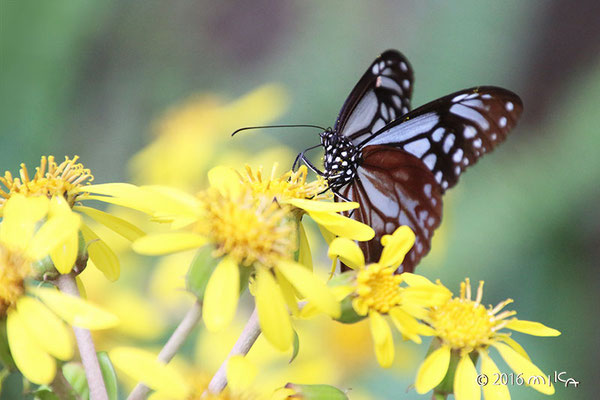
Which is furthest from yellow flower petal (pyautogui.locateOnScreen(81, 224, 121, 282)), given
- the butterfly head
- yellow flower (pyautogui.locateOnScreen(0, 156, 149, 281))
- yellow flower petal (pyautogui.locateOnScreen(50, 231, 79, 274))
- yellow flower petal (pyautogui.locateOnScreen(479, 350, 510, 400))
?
the butterfly head

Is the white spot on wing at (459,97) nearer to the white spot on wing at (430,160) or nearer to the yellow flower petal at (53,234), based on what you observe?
the white spot on wing at (430,160)

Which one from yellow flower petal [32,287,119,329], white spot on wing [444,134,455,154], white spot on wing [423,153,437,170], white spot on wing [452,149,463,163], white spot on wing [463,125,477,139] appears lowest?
yellow flower petal [32,287,119,329]

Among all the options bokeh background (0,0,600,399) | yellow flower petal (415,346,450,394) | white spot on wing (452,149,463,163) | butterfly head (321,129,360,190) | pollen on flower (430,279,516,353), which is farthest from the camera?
bokeh background (0,0,600,399)

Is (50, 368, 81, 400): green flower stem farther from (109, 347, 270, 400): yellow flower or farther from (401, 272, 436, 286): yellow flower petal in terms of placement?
(401, 272, 436, 286): yellow flower petal

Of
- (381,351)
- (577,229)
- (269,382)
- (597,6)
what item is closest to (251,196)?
(381,351)

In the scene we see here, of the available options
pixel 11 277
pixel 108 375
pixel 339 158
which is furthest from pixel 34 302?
pixel 339 158
